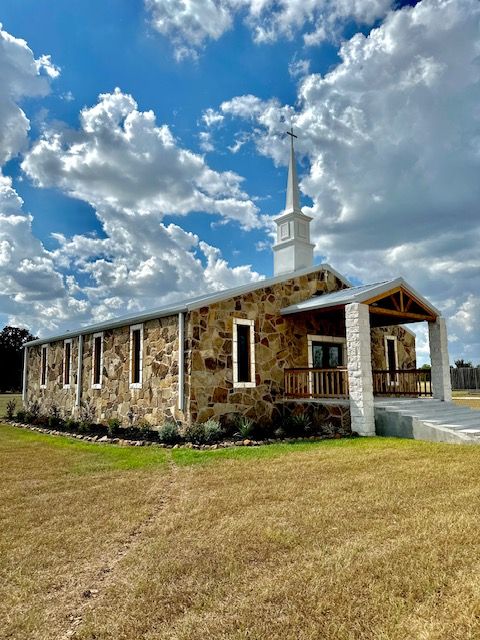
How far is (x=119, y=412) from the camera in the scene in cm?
1432

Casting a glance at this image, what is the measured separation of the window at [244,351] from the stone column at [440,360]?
5.72 metres

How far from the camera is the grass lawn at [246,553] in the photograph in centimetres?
306

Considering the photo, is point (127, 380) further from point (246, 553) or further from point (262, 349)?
point (246, 553)

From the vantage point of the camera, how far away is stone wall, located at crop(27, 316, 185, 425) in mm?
12367

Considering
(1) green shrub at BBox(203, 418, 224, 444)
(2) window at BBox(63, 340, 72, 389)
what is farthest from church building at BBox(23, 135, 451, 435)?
(1) green shrub at BBox(203, 418, 224, 444)

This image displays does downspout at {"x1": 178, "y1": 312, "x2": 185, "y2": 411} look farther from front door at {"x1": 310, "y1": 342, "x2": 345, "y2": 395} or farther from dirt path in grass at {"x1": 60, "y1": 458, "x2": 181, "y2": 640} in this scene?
dirt path in grass at {"x1": 60, "y1": 458, "x2": 181, "y2": 640}

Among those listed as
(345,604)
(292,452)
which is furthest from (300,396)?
(345,604)

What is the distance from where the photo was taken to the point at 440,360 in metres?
14.2

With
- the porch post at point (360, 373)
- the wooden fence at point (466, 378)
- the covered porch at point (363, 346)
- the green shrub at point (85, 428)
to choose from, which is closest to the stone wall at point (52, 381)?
the green shrub at point (85, 428)

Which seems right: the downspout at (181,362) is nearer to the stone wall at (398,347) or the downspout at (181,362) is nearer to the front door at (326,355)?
the front door at (326,355)

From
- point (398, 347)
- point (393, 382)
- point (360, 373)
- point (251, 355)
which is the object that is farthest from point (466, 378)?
point (251, 355)

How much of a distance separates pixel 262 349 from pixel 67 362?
29.2ft

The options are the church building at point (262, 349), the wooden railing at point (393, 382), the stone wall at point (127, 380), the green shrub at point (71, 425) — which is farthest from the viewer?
the wooden railing at point (393, 382)

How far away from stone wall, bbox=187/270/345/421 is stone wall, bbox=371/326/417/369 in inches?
89.0
